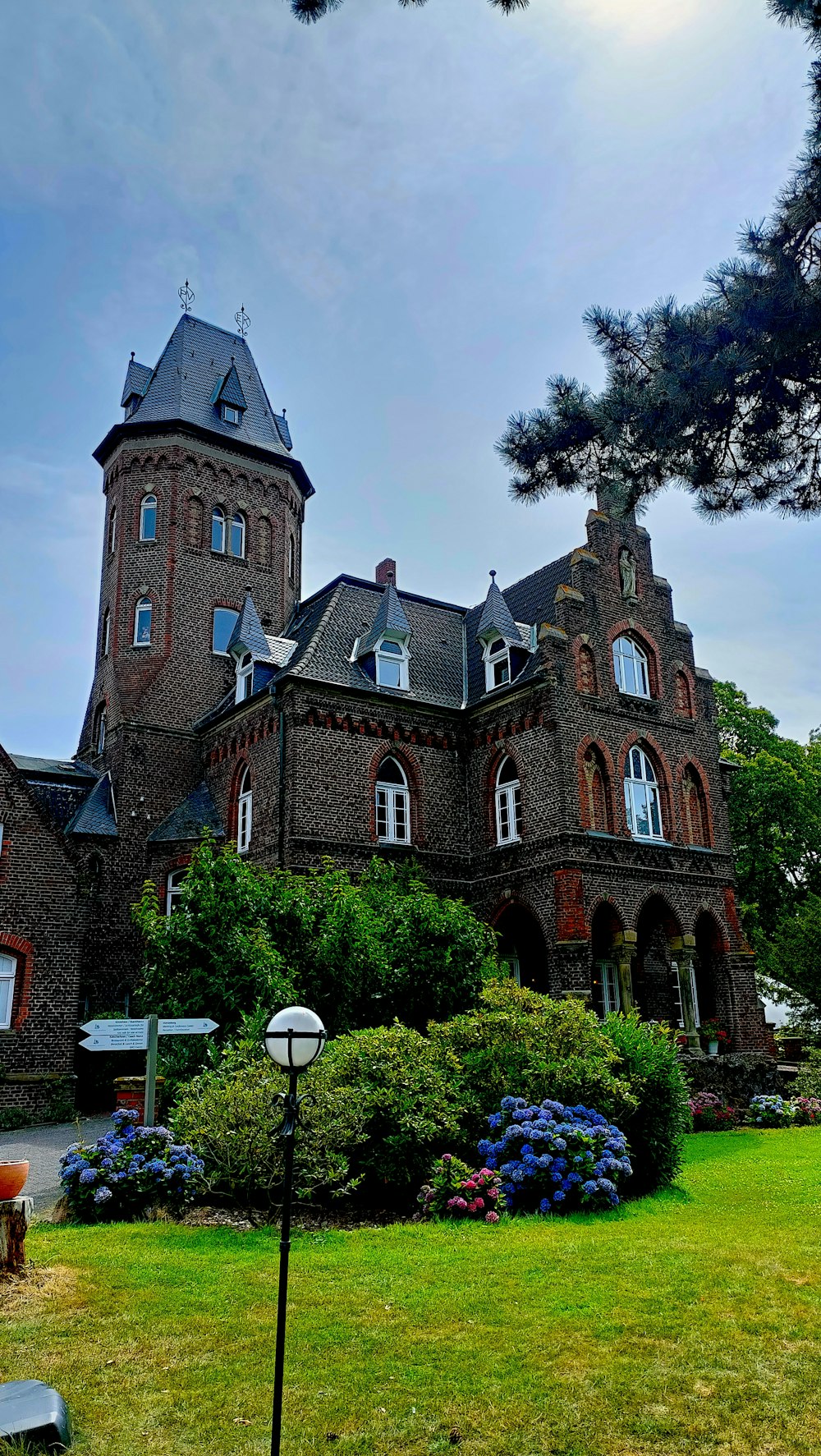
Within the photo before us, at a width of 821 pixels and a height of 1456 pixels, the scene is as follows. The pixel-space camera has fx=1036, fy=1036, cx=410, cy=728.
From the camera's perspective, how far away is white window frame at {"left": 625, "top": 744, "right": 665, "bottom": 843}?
25766mm

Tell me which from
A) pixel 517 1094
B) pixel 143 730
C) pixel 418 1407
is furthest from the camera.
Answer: pixel 143 730

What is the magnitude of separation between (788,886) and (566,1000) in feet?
94.1

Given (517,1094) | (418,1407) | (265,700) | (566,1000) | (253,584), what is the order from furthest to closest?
(253,584), (265,700), (566,1000), (517,1094), (418,1407)

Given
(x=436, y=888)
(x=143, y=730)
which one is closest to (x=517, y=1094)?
(x=436, y=888)

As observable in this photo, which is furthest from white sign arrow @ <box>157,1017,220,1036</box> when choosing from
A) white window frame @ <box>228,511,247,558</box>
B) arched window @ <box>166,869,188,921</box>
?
white window frame @ <box>228,511,247,558</box>

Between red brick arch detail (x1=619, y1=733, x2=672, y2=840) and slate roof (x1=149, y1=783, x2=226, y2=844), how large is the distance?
1087 centimetres

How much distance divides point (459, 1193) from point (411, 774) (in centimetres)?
1539

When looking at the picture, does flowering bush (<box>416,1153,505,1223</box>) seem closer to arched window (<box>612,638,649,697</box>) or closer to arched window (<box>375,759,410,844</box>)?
arched window (<box>375,759,410,844</box>)

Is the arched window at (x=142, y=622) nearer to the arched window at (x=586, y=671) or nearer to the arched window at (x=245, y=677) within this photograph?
the arched window at (x=245, y=677)

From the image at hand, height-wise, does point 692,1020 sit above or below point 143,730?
below

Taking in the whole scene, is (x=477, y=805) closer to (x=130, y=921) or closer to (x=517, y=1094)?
(x=130, y=921)

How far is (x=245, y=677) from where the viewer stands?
2777 cm

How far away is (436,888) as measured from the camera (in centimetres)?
2573

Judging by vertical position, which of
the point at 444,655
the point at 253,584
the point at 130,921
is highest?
the point at 253,584
